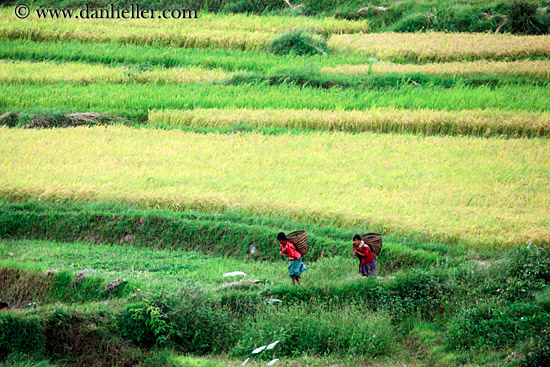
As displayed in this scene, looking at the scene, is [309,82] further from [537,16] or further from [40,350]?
[40,350]

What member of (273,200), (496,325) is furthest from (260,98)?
(496,325)

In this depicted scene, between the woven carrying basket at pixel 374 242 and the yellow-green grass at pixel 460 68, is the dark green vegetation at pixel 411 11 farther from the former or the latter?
the woven carrying basket at pixel 374 242

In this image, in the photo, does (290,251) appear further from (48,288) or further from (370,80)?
(370,80)

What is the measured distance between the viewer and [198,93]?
13.2 metres

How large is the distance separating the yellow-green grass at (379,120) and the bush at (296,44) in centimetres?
379

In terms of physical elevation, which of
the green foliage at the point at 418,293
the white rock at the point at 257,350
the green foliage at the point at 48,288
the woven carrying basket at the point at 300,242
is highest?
the woven carrying basket at the point at 300,242

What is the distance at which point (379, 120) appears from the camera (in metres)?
11.6

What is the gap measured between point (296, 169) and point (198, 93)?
4126 millimetres

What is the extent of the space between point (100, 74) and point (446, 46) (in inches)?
298

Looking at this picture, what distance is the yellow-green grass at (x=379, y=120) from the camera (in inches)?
441

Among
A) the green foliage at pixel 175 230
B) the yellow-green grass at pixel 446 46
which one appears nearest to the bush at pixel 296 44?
the yellow-green grass at pixel 446 46

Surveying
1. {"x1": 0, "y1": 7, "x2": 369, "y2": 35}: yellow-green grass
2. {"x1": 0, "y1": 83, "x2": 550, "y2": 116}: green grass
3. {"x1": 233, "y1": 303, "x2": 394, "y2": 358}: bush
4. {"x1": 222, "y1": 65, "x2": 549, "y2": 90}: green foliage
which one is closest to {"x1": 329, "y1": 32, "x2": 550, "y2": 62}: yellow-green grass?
{"x1": 0, "y1": 7, "x2": 369, "y2": 35}: yellow-green grass

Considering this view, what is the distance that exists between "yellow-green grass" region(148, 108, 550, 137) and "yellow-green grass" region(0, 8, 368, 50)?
4.60 meters

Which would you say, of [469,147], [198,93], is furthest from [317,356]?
[198,93]
